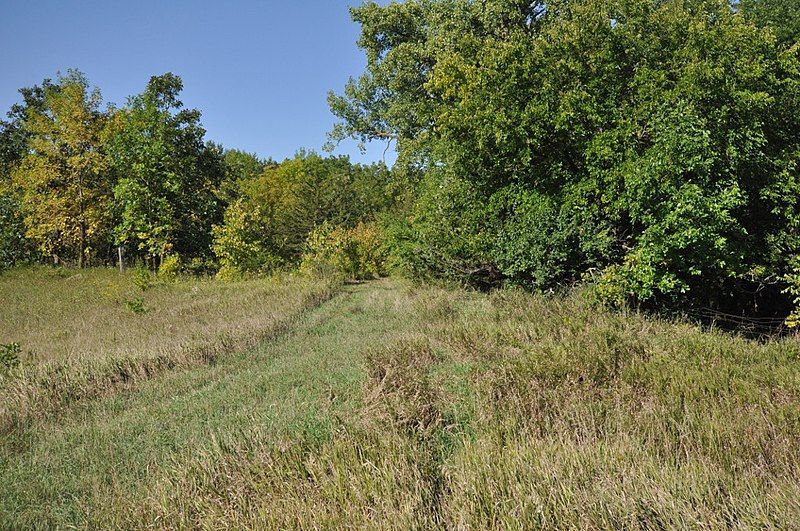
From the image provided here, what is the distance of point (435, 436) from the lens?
176 inches

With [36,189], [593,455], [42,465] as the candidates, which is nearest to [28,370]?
[42,465]

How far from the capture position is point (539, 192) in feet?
43.5

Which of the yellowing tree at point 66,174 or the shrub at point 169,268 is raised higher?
the yellowing tree at point 66,174

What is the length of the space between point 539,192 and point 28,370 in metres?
11.7

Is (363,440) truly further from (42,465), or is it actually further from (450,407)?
(42,465)

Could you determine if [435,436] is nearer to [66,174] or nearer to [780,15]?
[780,15]

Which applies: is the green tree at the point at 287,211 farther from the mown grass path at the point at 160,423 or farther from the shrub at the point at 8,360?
the mown grass path at the point at 160,423

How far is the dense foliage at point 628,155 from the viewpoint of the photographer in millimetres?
10258

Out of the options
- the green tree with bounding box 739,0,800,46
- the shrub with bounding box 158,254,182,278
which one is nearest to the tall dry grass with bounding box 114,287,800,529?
the shrub with bounding box 158,254,182,278

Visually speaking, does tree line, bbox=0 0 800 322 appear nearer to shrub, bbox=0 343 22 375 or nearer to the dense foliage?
the dense foliage

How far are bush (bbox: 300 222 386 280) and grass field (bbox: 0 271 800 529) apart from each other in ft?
39.3

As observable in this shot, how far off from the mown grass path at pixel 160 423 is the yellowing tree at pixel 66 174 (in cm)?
2236

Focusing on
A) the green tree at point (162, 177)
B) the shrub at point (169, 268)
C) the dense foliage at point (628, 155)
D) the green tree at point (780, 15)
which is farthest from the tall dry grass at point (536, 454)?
the green tree at point (162, 177)

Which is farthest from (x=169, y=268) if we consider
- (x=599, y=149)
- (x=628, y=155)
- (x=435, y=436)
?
(x=435, y=436)
